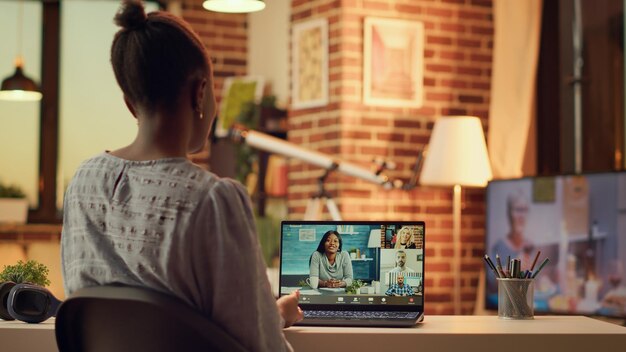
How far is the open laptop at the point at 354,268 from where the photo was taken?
7.45ft

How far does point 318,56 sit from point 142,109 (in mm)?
4029

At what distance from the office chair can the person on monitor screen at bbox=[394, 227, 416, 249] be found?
0.84 m

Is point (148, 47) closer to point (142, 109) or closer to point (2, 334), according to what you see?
point (142, 109)

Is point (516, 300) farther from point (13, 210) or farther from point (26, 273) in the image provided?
point (13, 210)

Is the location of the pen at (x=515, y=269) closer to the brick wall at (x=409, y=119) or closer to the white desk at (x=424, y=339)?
the white desk at (x=424, y=339)

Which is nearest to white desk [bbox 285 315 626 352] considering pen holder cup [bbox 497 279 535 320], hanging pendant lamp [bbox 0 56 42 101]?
pen holder cup [bbox 497 279 535 320]

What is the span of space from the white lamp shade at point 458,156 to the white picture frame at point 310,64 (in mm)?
689

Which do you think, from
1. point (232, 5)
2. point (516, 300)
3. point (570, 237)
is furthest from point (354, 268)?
point (570, 237)

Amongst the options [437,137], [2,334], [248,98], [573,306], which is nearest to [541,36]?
[437,137]

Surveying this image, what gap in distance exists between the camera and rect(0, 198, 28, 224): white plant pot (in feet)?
25.0

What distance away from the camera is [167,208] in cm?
157

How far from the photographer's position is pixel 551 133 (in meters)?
5.52

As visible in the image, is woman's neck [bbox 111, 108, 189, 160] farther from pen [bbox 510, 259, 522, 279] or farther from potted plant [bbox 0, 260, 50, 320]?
pen [bbox 510, 259, 522, 279]

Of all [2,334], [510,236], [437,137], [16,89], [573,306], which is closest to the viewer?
[2,334]
